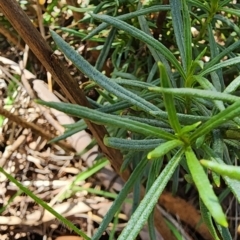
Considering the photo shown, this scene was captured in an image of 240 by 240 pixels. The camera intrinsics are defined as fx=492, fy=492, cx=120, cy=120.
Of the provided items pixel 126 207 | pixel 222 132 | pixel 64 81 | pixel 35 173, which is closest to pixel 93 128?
pixel 64 81

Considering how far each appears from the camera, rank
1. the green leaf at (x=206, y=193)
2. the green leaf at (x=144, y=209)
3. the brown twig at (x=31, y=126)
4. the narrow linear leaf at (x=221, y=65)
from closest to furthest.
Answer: the green leaf at (x=206, y=193) < the green leaf at (x=144, y=209) < the narrow linear leaf at (x=221, y=65) < the brown twig at (x=31, y=126)

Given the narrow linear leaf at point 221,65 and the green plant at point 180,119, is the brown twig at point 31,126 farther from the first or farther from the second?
the narrow linear leaf at point 221,65

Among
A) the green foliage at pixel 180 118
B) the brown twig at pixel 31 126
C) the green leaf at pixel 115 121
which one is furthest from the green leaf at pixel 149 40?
the brown twig at pixel 31 126

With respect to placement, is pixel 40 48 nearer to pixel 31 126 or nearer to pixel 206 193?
pixel 206 193

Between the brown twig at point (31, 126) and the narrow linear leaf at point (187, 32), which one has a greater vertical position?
the narrow linear leaf at point (187, 32)

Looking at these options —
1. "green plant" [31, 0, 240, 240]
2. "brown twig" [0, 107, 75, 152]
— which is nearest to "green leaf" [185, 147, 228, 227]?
"green plant" [31, 0, 240, 240]

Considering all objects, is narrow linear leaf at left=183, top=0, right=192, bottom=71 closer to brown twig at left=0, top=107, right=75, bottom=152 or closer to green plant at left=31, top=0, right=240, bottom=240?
green plant at left=31, top=0, right=240, bottom=240
